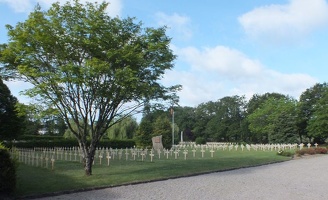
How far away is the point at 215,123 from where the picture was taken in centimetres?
8550

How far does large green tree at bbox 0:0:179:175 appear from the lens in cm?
1362

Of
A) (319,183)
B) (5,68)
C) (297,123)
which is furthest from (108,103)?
(297,123)

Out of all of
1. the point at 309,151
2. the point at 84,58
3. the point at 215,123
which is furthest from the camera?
the point at 215,123

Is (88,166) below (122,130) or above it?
below

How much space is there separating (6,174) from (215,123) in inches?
3063

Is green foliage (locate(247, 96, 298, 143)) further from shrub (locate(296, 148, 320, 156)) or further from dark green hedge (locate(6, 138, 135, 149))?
dark green hedge (locate(6, 138, 135, 149))

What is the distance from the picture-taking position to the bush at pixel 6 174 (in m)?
9.82

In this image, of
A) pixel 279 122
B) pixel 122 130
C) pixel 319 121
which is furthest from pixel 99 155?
pixel 319 121

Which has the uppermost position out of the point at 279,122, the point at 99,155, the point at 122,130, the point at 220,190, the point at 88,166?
the point at 279,122

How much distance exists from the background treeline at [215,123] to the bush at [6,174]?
3.92 m

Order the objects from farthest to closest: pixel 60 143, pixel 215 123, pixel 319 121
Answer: pixel 215 123
pixel 319 121
pixel 60 143

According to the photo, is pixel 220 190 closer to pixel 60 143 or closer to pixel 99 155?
pixel 99 155

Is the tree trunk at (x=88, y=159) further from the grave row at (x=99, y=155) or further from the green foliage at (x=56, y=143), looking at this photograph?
the green foliage at (x=56, y=143)

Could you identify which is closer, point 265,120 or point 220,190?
point 220,190
